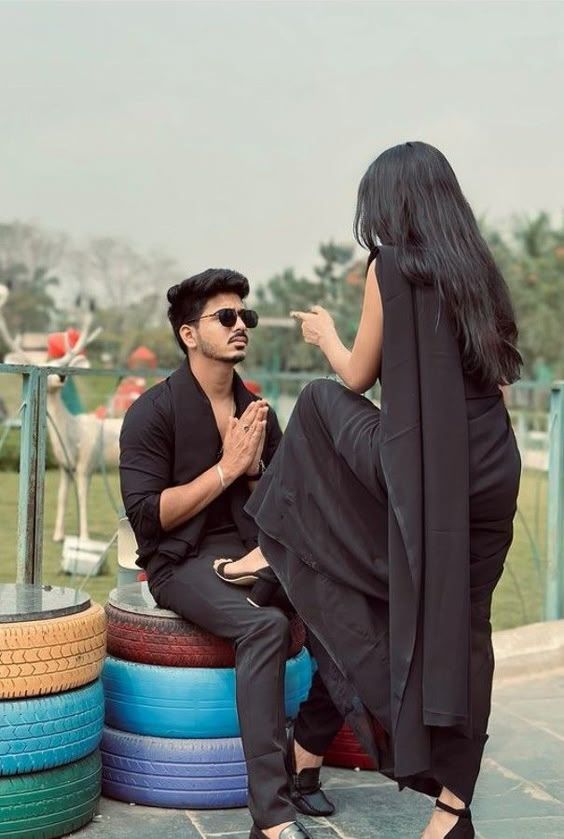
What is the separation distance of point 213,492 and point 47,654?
75cm

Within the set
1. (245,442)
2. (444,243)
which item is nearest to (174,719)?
(245,442)

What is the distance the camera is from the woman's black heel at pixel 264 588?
11.1ft

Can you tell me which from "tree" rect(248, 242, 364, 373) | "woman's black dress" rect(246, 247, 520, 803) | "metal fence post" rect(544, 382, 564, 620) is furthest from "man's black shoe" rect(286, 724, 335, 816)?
"tree" rect(248, 242, 364, 373)

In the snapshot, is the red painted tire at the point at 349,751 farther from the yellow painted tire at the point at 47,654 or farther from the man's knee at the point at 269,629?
the yellow painted tire at the point at 47,654

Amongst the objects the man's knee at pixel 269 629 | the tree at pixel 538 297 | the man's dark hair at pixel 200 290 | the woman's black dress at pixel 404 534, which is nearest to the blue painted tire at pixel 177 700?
the man's knee at pixel 269 629

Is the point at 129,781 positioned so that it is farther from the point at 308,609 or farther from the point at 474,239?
the point at 474,239

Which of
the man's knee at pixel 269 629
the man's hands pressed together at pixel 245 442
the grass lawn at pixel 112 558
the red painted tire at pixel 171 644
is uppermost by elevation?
the man's hands pressed together at pixel 245 442

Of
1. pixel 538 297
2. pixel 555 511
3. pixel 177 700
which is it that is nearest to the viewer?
pixel 177 700

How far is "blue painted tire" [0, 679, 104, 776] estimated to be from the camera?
3.09 meters

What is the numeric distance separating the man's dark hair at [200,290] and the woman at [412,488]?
2.23 feet

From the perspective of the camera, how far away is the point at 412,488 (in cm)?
285

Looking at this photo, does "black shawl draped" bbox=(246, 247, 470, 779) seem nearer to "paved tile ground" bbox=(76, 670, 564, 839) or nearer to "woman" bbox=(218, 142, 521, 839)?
"woman" bbox=(218, 142, 521, 839)

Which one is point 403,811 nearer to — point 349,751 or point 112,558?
point 349,751

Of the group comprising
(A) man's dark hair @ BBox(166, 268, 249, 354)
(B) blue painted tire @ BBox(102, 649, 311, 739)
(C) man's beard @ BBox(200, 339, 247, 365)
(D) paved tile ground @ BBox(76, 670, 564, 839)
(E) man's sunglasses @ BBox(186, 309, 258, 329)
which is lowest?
(D) paved tile ground @ BBox(76, 670, 564, 839)
